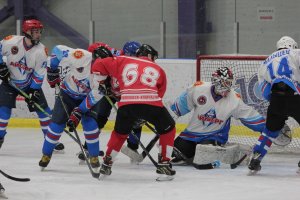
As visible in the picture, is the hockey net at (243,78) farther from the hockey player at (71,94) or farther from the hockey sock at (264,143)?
the hockey player at (71,94)

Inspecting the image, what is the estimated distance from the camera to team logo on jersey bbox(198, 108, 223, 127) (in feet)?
21.1

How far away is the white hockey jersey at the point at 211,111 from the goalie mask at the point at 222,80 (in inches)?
2.3

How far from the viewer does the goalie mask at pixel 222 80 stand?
6.28 metres

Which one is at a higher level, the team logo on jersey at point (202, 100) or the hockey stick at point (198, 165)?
the team logo on jersey at point (202, 100)

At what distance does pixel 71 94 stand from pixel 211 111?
1.00 m

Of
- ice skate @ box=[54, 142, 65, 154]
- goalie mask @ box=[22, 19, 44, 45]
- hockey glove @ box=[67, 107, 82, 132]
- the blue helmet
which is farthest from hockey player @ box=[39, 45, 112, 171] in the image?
ice skate @ box=[54, 142, 65, 154]

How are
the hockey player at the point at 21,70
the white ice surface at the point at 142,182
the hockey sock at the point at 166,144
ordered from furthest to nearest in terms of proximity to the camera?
the hockey player at the point at 21,70, the hockey sock at the point at 166,144, the white ice surface at the point at 142,182

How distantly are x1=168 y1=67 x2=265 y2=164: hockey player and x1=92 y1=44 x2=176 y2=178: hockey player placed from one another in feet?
2.34

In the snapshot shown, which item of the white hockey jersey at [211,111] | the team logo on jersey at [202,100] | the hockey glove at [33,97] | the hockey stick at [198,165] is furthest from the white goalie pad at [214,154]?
the hockey glove at [33,97]

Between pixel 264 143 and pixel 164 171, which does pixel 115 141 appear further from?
pixel 264 143

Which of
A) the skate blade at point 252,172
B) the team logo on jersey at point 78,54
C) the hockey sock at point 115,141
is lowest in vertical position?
the skate blade at point 252,172

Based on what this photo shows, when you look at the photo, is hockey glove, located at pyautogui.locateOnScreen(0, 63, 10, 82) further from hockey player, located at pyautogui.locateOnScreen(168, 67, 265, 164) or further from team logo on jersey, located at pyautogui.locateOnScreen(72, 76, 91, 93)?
hockey player, located at pyautogui.locateOnScreen(168, 67, 265, 164)

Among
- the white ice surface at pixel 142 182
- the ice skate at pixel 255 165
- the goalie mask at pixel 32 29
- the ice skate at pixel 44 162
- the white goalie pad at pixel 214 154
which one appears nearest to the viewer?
the white ice surface at pixel 142 182

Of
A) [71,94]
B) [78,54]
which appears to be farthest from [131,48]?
[71,94]
